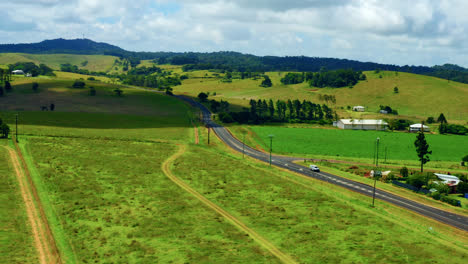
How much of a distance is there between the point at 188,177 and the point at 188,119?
4203 inches

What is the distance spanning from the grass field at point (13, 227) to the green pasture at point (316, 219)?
32418 millimetres

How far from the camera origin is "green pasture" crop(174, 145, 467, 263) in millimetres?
52156

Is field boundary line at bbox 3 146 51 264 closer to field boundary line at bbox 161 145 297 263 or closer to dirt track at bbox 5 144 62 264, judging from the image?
dirt track at bbox 5 144 62 264

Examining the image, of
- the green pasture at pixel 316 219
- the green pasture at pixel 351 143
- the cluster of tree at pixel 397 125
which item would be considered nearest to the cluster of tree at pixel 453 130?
the green pasture at pixel 351 143

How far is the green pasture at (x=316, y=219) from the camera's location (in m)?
52.2

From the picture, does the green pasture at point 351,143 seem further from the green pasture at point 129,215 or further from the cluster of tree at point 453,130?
the green pasture at point 129,215

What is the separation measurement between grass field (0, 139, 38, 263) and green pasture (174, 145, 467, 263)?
32418mm

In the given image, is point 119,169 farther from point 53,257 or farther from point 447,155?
point 447,155

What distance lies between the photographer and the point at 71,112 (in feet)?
621

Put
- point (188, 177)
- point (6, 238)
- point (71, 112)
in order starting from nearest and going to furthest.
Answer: point (6, 238), point (188, 177), point (71, 112)

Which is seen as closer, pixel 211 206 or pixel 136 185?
pixel 211 206

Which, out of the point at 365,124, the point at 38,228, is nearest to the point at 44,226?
the point at 38,228

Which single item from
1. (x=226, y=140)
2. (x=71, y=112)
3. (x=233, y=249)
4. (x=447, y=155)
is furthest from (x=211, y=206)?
(x=71, y=112)

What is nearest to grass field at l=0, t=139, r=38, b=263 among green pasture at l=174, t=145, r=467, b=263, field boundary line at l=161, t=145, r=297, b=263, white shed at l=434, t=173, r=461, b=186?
field boundary line at l=161, t=145, r=297, b=263
